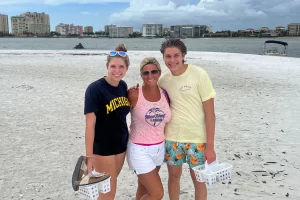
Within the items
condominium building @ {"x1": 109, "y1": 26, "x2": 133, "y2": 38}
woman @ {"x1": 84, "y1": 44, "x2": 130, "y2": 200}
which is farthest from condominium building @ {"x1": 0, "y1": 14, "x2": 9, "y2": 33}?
woman @ {"x1": 84, "y1": 44, "x2": 130, "y2": 200}

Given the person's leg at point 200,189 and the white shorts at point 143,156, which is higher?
the white shorts at point 143,156

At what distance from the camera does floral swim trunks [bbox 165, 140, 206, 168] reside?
10.9ft

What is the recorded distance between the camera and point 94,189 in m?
2.85

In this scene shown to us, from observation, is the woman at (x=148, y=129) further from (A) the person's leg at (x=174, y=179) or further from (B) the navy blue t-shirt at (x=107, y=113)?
(A) the person's leg at (x=174, y=179)

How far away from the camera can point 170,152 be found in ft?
11.1

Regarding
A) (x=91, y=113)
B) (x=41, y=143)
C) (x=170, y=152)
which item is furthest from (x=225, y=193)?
(x=41, y=143)

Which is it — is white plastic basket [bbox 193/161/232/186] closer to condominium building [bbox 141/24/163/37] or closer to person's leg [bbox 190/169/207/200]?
person's leg [bbox 190/169/207/200]

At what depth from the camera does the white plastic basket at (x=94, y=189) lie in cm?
283

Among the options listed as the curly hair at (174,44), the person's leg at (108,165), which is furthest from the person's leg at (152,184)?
the curly hair at (174,44)

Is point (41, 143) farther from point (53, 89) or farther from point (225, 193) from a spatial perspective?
point (53, 89)

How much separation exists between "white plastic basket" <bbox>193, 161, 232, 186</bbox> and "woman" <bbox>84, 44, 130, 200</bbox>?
0.82 m

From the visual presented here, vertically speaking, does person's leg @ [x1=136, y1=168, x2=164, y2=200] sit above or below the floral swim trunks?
below

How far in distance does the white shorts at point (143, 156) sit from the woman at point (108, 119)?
11cm

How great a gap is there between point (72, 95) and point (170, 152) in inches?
325
